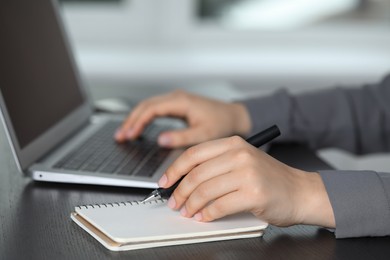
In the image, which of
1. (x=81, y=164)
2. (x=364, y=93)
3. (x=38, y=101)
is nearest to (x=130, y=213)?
(x=81, y=164)

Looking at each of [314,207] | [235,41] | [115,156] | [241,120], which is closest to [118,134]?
[115,156]

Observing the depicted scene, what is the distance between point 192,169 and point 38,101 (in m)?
0.38

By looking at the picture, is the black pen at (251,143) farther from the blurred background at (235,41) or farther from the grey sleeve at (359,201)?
the blurred background at (235,41)

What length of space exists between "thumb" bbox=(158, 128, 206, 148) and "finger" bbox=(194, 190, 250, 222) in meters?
0.36

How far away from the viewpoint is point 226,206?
77 centimetres

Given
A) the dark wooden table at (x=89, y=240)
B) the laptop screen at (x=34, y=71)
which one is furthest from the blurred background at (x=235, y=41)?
the dark wooden table at (x=89, y=240)

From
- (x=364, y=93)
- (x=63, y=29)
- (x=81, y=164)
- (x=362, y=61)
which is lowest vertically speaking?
(x=362, y=61)

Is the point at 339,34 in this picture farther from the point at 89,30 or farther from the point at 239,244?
the point at 239,244

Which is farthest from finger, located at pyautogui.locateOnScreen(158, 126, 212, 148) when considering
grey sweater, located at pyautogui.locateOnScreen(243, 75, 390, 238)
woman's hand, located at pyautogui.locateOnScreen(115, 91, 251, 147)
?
grey sweater, located at pyautogui.locateOnScreen(243, 75, 390, 238)

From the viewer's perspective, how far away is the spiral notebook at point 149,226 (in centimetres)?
73

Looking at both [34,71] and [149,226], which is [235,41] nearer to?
[34,71]

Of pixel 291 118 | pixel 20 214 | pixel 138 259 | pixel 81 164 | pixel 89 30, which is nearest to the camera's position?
pixel 138 259

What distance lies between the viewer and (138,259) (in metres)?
0.70

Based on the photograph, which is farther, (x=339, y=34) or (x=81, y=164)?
(x=339, y=34)
